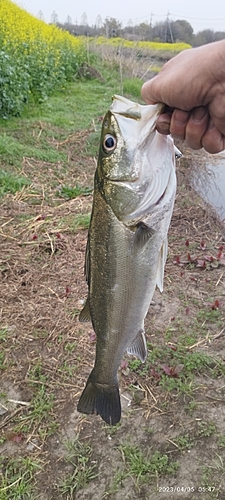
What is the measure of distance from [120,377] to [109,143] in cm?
196

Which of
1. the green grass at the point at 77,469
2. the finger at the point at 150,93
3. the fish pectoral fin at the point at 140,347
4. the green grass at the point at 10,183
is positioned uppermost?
the finger at the point at 150,93

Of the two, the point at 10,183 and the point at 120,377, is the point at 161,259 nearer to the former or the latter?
the point at 120,377

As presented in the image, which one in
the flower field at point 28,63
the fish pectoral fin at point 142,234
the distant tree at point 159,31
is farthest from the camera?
the distant tree at point 159,31

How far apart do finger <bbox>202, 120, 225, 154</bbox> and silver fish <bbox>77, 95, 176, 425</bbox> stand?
237 millimetres

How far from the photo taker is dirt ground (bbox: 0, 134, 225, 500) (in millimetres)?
2531

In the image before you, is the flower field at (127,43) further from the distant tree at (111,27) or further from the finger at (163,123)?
the finger at (163,123)

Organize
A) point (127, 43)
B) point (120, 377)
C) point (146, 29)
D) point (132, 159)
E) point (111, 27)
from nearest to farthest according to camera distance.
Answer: point (132, 159) < point (120, 377) < point (127, 43) < point (111, 27) < point (146, 29)

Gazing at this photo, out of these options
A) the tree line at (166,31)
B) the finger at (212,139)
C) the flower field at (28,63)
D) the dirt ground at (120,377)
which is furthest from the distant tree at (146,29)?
the finger at (212,139)

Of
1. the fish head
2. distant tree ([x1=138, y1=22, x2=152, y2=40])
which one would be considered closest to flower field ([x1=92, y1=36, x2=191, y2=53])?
distant tree ([x1=138, y1=22, x2=152, y2=40])

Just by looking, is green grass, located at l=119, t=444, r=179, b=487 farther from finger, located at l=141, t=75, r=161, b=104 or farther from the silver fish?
finger, located at l=141, t=75, r=161, b=104

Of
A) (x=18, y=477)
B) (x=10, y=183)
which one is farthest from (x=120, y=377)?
(x=10, y=183)

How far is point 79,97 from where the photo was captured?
455 inches

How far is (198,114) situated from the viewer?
178 centimetres

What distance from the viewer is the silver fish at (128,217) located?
5.24 feet
